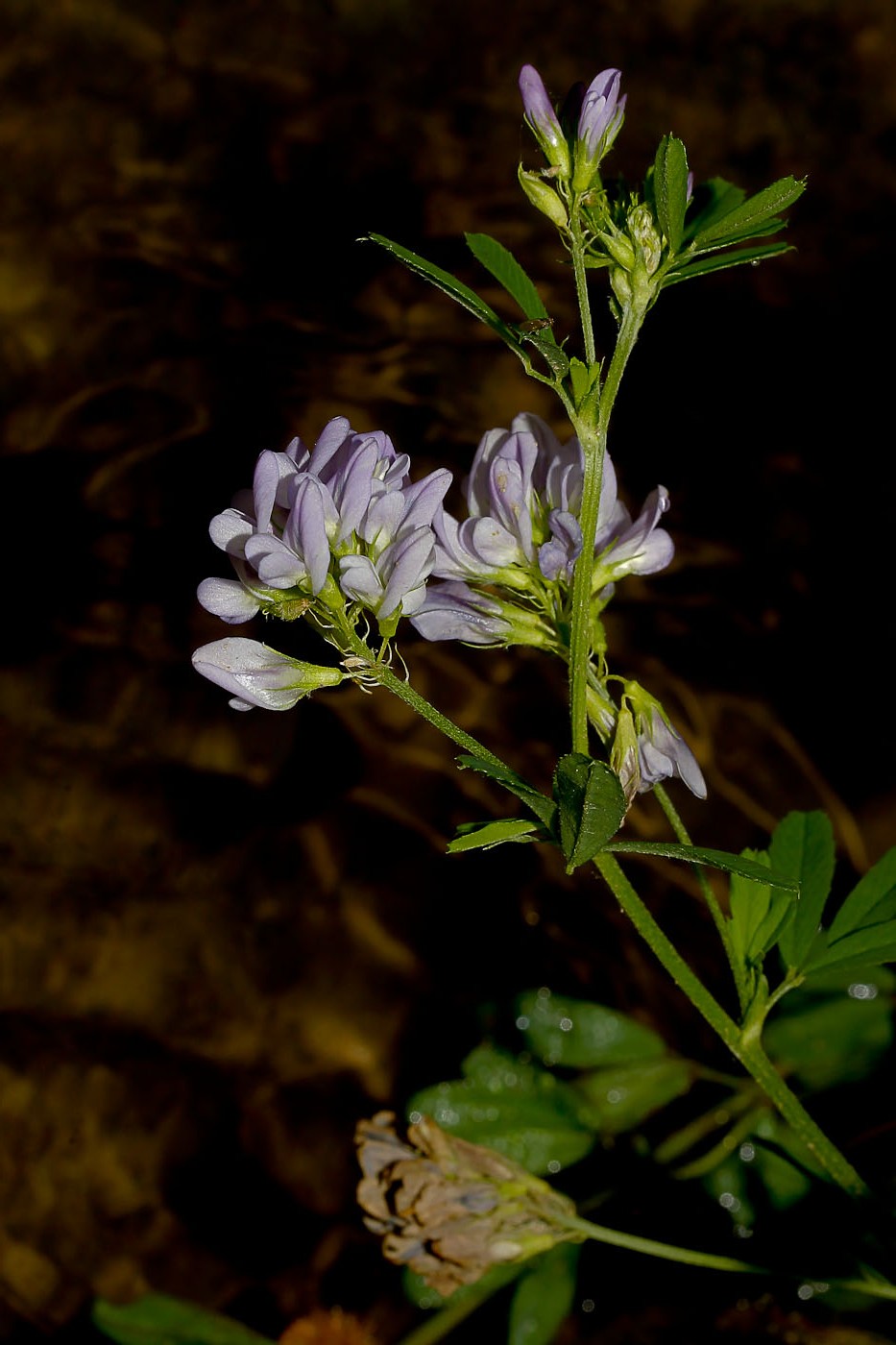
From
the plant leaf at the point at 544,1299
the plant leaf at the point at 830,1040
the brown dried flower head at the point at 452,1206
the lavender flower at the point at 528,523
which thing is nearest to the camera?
the lavender flower at the point at 528,523

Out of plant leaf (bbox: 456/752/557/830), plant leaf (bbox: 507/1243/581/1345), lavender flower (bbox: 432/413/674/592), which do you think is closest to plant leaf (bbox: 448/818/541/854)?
plant leaf (bbox: 456/752/557/830)

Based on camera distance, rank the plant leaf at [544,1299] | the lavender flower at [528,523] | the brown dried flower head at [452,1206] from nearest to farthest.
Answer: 1. the lavender flower at [528,523]
2. the brown dried flower head at [452,1206]
3. the plant leaf at [544,1299]

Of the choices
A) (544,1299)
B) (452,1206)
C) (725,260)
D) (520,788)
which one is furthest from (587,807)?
(544,1299)

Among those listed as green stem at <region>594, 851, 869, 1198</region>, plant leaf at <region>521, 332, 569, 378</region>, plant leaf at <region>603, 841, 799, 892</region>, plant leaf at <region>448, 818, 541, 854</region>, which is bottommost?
green stem at <region>594, 851, 869, 1198</region>

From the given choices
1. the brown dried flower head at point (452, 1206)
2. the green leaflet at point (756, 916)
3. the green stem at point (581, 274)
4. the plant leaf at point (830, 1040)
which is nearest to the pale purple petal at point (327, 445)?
the green stem at point (581, 274)

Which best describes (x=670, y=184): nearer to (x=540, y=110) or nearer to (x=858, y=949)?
(x=540, y=110)

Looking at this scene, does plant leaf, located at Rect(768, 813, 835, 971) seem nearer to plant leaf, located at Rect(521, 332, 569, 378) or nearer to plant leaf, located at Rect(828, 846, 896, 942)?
plant leaf, located at Rect(828, 846, 896, 942)

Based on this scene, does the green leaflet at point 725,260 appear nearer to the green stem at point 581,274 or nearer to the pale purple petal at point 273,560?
the green stem at point 581,274

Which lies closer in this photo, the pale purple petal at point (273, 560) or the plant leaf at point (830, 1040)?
the pale purple petal at point (273, 560)
